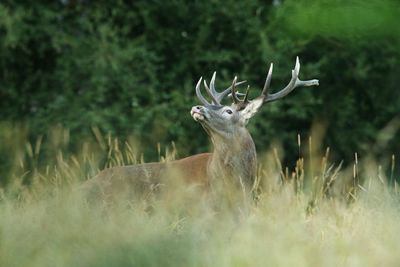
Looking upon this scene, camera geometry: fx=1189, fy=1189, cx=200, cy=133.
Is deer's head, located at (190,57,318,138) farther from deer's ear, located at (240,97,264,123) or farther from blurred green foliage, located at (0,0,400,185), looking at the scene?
blurred green foliage, located at (0,0,400,185)

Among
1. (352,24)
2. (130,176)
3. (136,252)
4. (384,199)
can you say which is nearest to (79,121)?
(130,176)

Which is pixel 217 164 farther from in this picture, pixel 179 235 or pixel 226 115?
pixel 179 235

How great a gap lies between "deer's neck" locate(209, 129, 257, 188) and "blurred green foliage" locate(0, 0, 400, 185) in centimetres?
538

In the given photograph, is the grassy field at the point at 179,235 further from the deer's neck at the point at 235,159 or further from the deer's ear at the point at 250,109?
the deer's ear at the point at 250,109

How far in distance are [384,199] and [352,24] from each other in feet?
9.90

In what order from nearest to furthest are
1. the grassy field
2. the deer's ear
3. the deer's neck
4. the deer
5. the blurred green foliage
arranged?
1. the grassy field
2. the deer
3. the deer's neck
4. the deer's ear
5. the blurred green foliage

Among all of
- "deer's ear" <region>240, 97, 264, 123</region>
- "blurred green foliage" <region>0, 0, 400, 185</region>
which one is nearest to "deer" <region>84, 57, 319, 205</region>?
"deer's ear" <region>240, 97, 264, 123</region>

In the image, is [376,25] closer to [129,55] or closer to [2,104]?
[129,55]

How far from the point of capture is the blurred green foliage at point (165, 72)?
1551cm

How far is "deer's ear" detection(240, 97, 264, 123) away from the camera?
9516mm

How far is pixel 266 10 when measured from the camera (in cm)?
1625

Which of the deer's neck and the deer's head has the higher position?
the deer's head

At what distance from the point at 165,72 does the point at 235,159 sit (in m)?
7.32

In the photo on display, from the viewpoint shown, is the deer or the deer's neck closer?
Result: the deer
